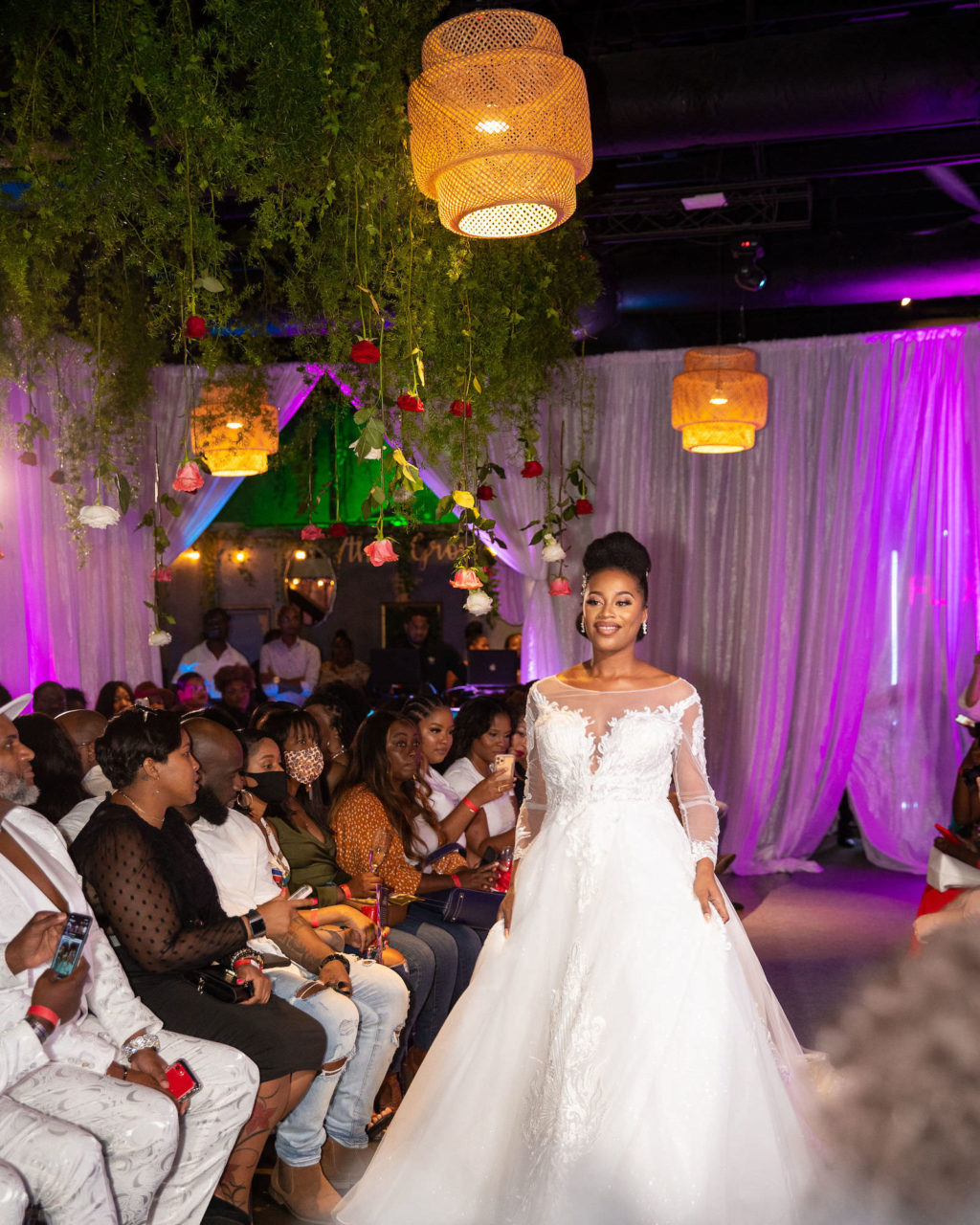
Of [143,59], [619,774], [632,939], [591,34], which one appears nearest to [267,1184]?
[632,939]

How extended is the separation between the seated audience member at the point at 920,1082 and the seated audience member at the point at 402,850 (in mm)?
2418

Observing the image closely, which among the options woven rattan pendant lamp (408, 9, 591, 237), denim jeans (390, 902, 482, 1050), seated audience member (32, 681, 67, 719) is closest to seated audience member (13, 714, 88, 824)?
denim jeans (390, 902, 482, 1050)

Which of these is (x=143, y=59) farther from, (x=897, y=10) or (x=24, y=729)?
(x=897, y=10)

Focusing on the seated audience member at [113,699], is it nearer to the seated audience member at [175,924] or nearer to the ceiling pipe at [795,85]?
the seated audience member at [175,924]

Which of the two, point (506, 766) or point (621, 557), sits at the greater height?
point (621, 557)

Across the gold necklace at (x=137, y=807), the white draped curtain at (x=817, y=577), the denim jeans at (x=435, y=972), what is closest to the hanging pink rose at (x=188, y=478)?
the gold necklace at (x=137, y=807)

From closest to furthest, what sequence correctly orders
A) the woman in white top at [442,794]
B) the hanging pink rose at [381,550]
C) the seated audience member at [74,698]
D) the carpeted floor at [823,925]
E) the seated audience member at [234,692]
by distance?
the hanging pink rose at [381,550] < the woman in white top at [442,794] < the carpeted floor at [823,925] < the seated audience member at [74,698] < the seated audience member at [234,692]

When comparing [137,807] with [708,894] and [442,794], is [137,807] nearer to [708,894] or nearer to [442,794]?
[708,894]

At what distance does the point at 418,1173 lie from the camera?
2.83 meters

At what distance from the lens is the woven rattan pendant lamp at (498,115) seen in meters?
3.09

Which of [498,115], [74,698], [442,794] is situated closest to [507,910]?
[442,794]

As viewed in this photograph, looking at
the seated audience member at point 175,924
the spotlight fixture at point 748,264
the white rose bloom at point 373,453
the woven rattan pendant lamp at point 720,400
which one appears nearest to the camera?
the seated audience member at point 175,924

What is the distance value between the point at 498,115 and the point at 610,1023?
94.1 inches

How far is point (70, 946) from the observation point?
2449 mm
